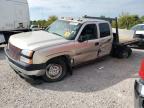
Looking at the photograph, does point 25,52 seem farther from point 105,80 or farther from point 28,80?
point 105,80

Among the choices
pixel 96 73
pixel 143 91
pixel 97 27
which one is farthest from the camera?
pixel 97 27

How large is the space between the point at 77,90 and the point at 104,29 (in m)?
3.30


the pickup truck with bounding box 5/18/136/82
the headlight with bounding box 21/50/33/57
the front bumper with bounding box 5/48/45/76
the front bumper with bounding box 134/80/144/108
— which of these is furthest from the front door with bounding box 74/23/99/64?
the front bumper with bounding box 134/80/144/108

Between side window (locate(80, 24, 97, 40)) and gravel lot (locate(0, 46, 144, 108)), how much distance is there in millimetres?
1134

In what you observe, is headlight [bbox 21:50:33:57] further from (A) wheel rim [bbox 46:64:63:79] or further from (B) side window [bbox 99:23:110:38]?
(B) side window [bbox 99:23:110:38]

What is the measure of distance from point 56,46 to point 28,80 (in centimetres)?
124

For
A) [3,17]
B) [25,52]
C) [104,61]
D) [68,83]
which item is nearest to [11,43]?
[25,52]

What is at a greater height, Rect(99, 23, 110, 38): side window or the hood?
Rect(99, 23, 110, 38): side window

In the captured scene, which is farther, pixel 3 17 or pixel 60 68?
pixel 3 17

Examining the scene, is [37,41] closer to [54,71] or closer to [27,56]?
[27,56]

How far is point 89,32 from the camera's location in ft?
24.2

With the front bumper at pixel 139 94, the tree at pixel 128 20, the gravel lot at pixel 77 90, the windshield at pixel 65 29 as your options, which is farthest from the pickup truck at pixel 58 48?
the tree at pixel 128 20

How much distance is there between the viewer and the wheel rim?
6.03 metres

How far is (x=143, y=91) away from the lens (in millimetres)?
2881
